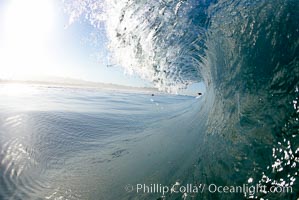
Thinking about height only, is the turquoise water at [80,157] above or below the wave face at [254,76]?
below

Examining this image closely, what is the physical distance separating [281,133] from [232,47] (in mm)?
1898

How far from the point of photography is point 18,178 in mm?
3406

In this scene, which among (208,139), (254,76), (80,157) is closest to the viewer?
(254,76)

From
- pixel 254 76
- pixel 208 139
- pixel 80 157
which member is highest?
pixel 254 76

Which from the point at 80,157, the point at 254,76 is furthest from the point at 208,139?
the point at 80,157

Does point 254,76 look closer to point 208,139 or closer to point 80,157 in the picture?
point 208,139

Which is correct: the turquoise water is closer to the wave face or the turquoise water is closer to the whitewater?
the whitewater

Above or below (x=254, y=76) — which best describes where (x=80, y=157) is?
below

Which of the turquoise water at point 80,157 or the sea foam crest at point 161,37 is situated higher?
the sea foam crest at point 161,37

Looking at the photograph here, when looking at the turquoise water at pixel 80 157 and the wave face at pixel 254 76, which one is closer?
the wave face at pixel 254 76

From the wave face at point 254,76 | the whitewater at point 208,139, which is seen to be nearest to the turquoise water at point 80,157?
the whitewater at point 208,139

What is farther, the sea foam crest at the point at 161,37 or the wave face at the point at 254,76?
the sea foam crest at the point at 161,37

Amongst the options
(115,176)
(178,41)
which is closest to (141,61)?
(178,41)

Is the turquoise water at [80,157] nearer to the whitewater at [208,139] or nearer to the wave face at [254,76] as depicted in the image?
the whitewater at [208,139]
